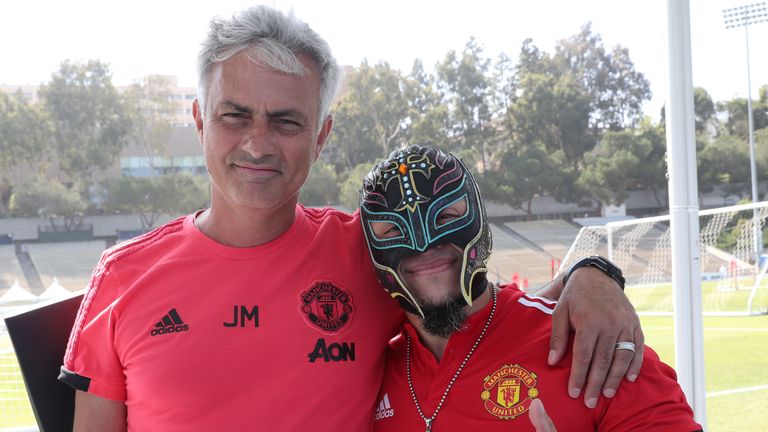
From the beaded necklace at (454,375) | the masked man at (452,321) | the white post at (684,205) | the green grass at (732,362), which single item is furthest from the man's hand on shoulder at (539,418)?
the green grass at (732,362)

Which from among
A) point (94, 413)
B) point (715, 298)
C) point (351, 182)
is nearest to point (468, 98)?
point (351, 182)

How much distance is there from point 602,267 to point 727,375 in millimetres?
8898

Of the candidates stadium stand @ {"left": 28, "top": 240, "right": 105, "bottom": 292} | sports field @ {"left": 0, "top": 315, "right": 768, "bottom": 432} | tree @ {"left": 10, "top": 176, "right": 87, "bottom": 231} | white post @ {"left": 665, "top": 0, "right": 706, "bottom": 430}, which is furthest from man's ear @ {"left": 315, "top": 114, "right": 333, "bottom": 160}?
stadium stand @ {"left": 28, "top": 240, "right": 105, "bottom": 292}

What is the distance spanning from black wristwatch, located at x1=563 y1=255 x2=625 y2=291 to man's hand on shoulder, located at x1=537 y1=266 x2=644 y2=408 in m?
0.02

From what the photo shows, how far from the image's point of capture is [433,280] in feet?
5.32

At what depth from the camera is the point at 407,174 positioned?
5.37 feet

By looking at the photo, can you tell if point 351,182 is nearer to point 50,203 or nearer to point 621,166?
point 50,203

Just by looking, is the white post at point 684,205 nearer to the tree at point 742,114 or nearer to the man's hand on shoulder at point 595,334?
the man's hand on shoulder at point 595,334

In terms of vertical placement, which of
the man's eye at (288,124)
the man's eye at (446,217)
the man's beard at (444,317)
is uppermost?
the man's eye at (288,124)

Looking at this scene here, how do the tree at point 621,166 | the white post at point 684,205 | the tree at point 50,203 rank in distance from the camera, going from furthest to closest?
the tree at point 621,166, the tree at point 50,203, the white post at point 684,205

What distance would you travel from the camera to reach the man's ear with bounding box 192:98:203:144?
1.68m

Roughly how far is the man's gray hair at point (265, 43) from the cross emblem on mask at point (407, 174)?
19 centimetres

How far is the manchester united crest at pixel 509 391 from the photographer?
1504mm

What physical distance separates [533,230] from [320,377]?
53.1 feet
